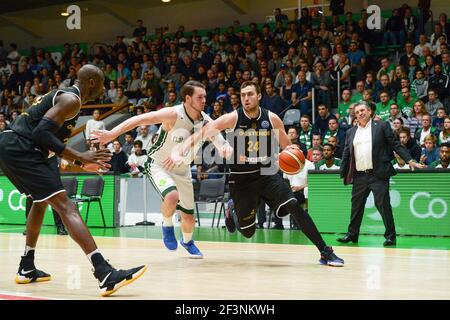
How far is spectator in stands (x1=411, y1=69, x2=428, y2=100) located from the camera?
1589 centimetres

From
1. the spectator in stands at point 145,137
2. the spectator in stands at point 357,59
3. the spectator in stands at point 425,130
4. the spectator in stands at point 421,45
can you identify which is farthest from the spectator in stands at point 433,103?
the spectator in stands at point 145,137

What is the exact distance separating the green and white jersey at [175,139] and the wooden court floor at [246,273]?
124 centimetres

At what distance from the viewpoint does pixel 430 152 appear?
43.1ft

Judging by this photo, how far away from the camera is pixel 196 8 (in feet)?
86.0

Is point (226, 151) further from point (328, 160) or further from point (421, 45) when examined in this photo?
point (421, 45)

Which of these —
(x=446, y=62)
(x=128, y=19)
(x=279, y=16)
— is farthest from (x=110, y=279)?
(x=128, y=19)

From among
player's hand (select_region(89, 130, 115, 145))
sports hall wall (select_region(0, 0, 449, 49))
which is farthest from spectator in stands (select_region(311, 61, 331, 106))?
player's hand (select_region(89, 130, 115, 145))

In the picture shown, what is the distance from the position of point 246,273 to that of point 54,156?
7.60ft

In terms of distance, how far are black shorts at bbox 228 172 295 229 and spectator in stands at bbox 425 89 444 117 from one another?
8389mm

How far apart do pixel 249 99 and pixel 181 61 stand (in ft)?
45.0

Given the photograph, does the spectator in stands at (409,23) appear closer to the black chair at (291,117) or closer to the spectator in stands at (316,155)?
the black chair at (291,117)
